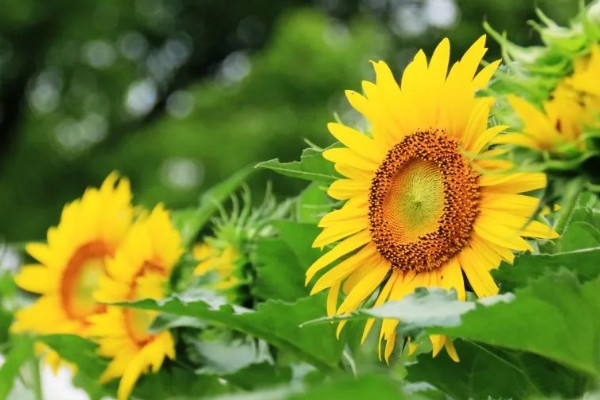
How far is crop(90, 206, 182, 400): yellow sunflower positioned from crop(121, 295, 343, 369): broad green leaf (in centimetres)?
15

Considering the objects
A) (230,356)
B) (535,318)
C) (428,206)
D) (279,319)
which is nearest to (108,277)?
(230,356)

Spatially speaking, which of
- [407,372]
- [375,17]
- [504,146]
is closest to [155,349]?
[407,372]

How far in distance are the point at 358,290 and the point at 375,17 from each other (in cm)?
774

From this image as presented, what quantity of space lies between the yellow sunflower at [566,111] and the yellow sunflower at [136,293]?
407mm

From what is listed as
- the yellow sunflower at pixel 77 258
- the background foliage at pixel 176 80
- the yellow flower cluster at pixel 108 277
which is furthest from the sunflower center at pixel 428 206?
the background foliage at pixel 176 80

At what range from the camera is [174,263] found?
0.76 metres

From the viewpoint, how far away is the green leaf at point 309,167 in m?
0.48

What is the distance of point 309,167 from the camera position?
501 millimetres

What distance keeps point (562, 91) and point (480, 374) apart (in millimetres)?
177

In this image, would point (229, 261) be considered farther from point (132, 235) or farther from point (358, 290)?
point (358, 290)

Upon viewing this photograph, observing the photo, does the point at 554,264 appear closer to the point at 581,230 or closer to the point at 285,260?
the point at 581,230

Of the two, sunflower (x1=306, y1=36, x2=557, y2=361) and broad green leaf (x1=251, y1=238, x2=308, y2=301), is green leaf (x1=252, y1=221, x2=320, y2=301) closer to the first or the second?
broad green leaf (x1=251, y1=238, x2=308, y2=301)

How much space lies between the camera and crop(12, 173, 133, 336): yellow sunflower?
817 mm

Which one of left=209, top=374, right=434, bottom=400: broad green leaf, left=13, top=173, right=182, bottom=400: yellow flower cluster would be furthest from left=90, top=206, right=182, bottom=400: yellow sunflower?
left=209, top=374, right=434, bottom=400: broad green leaf
